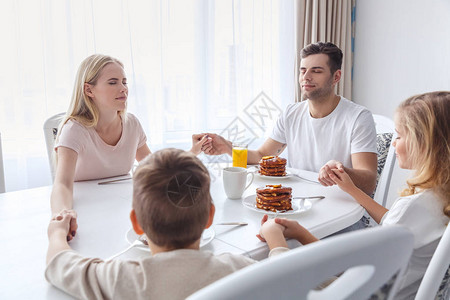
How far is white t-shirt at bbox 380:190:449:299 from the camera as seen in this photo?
97 centimetres

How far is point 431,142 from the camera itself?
106 centimetres

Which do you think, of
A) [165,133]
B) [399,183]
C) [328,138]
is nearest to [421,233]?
[328,138]

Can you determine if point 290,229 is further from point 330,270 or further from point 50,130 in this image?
point 50,130

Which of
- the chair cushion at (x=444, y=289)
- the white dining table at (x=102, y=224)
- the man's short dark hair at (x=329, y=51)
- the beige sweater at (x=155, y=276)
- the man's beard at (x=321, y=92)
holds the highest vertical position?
the man's short dark hair at (x=329, y=51)

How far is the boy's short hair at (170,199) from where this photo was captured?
Result: 0.68 m

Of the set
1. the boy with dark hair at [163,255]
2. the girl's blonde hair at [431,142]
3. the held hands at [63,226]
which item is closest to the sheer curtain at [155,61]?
the held hands at [63,226]

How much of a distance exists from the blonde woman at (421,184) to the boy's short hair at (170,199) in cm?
29

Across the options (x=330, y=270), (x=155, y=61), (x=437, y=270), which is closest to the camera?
(x=330, y=270)

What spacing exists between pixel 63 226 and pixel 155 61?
199 centimetres

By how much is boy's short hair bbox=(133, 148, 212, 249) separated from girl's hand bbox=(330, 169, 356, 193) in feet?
2.42

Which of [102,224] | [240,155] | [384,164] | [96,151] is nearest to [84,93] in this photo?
[96,151]

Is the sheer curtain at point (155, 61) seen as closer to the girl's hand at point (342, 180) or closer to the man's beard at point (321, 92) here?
the man's beard at point (321, 92)

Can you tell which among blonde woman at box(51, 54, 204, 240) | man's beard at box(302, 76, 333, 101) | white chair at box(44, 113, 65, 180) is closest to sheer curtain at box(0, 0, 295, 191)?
white chair at box(44, 113, 65, 180)

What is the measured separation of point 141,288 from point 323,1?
312cm
